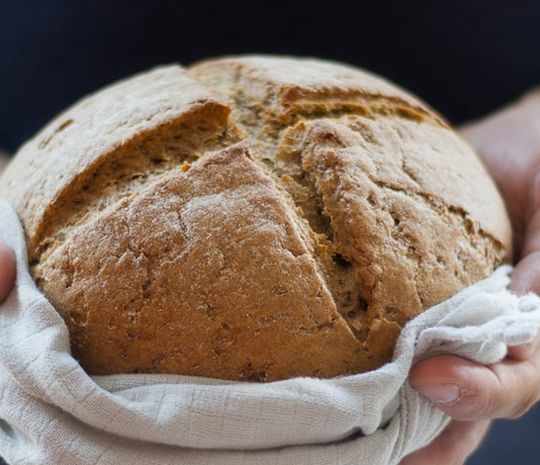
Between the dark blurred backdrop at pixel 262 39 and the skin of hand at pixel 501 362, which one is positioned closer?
the skin of hand at pixel 501 362

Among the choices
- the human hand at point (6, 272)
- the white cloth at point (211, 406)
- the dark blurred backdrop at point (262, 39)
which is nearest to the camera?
the white cloth at point (211, 406)

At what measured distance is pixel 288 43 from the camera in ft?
6.04

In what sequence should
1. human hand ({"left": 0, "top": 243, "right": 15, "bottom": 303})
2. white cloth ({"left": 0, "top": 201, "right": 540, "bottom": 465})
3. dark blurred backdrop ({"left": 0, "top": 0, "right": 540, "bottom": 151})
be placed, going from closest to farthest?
white cloth ({"left": 0, "top": 201, "right": 540, "bottom": 465})
human hand ({"left": 0, "top": 243, "right": 15, "bottom": 303})
dark blurred backdrop ({"left": 0, "top": 0, "right": 540, "bottom": 151})

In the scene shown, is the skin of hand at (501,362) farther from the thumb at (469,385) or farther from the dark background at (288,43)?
the dark background at (288,43)

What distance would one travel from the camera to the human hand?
3.05 ft

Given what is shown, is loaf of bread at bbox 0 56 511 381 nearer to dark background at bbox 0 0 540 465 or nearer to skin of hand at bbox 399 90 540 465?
skin of hand at bbox 399 90 540 465

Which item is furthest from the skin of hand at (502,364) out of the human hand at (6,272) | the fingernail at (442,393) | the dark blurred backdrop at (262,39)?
the human hand at (6,272)

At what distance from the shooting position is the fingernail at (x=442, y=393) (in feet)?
2.91

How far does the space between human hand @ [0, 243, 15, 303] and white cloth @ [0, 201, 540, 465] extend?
4 centimetres

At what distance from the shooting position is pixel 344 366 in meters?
0.88

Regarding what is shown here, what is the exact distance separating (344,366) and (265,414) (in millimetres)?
144

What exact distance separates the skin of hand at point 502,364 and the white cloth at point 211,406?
0.12 ft

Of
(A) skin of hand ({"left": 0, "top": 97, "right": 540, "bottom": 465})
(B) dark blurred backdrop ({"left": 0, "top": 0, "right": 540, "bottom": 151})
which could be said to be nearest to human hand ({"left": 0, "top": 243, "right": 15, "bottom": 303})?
(A) skin of hand ({"left": 0, "top": 97, "right": 540, "bottom": 465})

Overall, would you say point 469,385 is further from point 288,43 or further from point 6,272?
point 288,43
